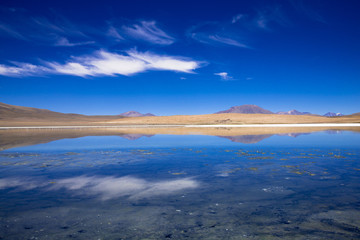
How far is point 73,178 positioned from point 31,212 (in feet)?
10.9

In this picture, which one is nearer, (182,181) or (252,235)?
(252,235)

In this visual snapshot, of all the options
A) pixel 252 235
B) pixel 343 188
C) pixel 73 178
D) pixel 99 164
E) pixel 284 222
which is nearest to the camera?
pixel 252 235

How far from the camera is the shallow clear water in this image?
4938 millimetres

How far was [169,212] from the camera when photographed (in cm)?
585

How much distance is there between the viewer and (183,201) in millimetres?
6598

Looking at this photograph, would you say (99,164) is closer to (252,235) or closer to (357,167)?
(252,235)

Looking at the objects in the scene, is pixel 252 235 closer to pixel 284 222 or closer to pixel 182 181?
pixel 284 222

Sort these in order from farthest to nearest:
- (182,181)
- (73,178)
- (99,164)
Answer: (99,164) → (73,178) → (182,181)

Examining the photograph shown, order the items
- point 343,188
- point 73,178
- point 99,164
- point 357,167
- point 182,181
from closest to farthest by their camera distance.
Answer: point 343,188 → point 182,181 → point 73,178 → point 357,167 → point 99,164

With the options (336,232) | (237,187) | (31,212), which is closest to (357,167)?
(237,187)

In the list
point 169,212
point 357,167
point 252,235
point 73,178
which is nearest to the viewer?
point 252,235

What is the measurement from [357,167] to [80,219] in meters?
10.3

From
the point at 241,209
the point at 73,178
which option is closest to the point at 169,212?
the point at 241,209

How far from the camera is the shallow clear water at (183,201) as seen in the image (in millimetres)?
4938
